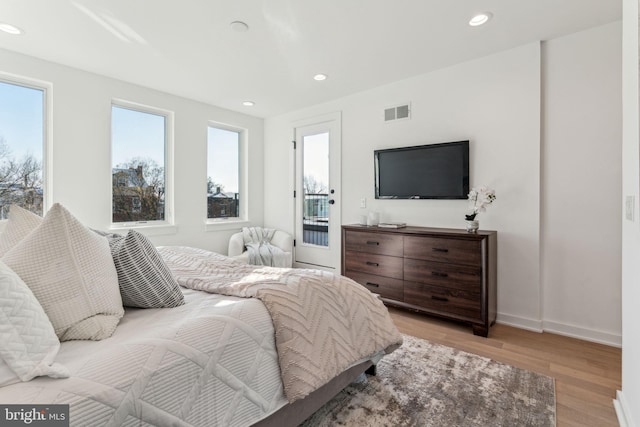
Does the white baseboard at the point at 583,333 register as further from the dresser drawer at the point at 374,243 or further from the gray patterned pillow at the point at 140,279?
the gray patterned pillow at the point at 140,279

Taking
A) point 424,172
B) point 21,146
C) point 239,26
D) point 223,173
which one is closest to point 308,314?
point 239,26

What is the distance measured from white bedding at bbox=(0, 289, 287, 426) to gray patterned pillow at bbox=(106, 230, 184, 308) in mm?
44

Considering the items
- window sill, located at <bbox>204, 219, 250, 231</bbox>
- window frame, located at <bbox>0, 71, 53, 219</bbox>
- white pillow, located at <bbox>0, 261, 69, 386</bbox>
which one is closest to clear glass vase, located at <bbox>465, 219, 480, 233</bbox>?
white pillow, located at <bbox>0, 261, 69, 386</bbox>

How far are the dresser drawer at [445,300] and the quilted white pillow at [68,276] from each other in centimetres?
249

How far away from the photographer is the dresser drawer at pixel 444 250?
2639 millimetres

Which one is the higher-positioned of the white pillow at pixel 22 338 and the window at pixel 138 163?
the window at pixel 138 163

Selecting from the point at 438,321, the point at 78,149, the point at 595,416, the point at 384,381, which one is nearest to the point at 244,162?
the point at 78,149

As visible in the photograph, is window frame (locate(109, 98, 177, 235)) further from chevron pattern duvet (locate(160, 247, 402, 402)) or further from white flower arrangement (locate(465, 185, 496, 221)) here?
white flower arrangement (locate(465, 185, 496, 221))

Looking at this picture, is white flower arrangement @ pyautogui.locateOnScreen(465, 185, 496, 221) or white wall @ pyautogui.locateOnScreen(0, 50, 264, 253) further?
white wall @ pyautogui.locateOnScreen(0, 50, 264, 253)

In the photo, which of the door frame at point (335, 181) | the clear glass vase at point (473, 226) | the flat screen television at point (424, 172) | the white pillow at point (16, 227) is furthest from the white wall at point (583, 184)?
the white pillow at point (16, 227)

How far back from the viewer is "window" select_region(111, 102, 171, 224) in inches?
143

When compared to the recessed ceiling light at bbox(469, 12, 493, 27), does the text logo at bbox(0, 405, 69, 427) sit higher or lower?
lower

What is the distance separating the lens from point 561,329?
270cm

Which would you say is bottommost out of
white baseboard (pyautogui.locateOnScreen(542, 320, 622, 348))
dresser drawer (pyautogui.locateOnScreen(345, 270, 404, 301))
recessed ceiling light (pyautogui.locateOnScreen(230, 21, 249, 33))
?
white baseboard (pyautogui.locateOnScreen(542, 320, 622, 348))
